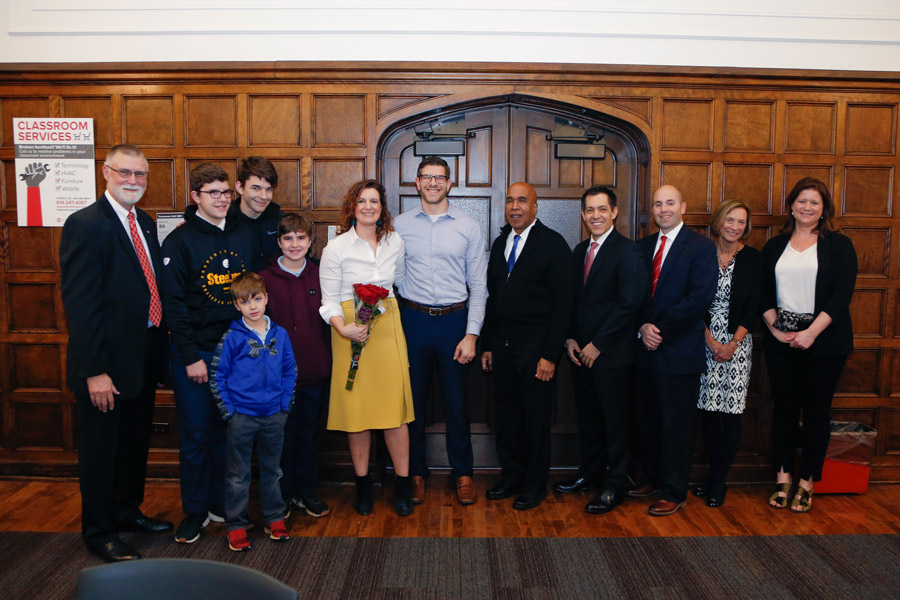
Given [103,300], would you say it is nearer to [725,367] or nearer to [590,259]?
[590,259]

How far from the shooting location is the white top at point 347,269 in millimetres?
3293

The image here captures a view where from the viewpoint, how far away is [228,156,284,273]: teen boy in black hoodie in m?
3.29

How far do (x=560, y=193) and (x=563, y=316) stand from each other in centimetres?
108

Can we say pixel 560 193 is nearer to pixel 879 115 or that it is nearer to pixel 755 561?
pixel 879 115

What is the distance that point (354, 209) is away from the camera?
3338 mm

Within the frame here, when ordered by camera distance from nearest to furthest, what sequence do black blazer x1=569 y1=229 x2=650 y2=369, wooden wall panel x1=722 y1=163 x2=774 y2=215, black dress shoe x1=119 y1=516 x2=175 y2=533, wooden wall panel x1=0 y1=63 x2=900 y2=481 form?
black dress shoe x1=119 y1=516 x2=175 y2=533 < black blazer x1=569 y1=229 x2=650 y2=369 < wooden wall panel x1=0 y1=63 x2=900 y2=481 < wooden wall panel x1=722 y1=163 x2=774 y2=215

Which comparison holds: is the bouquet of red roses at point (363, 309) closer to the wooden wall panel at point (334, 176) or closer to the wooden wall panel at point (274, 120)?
the wooden wall panel at point (334, 176)

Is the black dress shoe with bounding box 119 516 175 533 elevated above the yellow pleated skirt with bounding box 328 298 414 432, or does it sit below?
below

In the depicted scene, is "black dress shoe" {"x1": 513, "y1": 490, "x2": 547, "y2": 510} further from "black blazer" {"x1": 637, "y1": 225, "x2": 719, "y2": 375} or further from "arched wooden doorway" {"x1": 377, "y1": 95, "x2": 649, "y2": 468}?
"black blazer" {"x1": 637, "y1": 225, "x2": 719, "y2": 375}

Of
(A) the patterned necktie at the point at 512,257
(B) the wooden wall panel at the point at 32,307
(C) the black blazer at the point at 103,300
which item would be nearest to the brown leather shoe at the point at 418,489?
(A) the patterned necktie at the point at 512,257

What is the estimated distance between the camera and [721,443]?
3.68 m

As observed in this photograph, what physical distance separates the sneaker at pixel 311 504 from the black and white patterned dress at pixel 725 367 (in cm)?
231

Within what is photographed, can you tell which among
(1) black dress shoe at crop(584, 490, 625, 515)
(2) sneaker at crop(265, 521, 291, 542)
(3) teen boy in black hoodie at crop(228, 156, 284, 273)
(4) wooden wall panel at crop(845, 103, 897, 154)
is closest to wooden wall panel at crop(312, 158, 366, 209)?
(3) teen boy in black hoodie at crop(228, 156, 284, 273)

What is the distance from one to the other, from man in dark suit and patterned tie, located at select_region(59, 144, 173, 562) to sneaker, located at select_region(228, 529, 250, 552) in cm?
42
